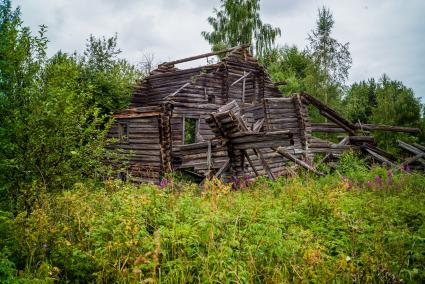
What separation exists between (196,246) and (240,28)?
2996 centimetres

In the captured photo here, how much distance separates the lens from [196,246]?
3.74 metres

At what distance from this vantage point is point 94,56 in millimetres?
20797

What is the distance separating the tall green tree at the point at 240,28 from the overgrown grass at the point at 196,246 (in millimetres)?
28046

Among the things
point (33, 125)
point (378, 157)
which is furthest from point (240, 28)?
point (33, 125)

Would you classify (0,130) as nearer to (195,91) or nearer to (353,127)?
(195,91)

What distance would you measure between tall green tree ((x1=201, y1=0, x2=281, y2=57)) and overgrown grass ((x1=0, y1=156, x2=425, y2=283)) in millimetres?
28046

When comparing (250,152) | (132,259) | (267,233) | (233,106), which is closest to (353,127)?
(250,152)

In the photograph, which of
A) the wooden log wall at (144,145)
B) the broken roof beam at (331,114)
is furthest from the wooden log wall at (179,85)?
the broken roof beam at (331,114)

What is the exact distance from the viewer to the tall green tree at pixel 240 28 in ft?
98.9

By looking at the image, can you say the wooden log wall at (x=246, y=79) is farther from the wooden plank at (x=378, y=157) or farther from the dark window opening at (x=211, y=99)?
the wooden plank at (x=378, y=157)

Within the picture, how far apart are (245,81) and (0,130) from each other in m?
17.5

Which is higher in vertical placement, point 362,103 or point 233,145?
point 362,103

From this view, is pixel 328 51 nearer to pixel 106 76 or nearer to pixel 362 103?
pixel 362 103

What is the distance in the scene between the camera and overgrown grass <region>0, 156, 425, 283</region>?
10.9 feet
